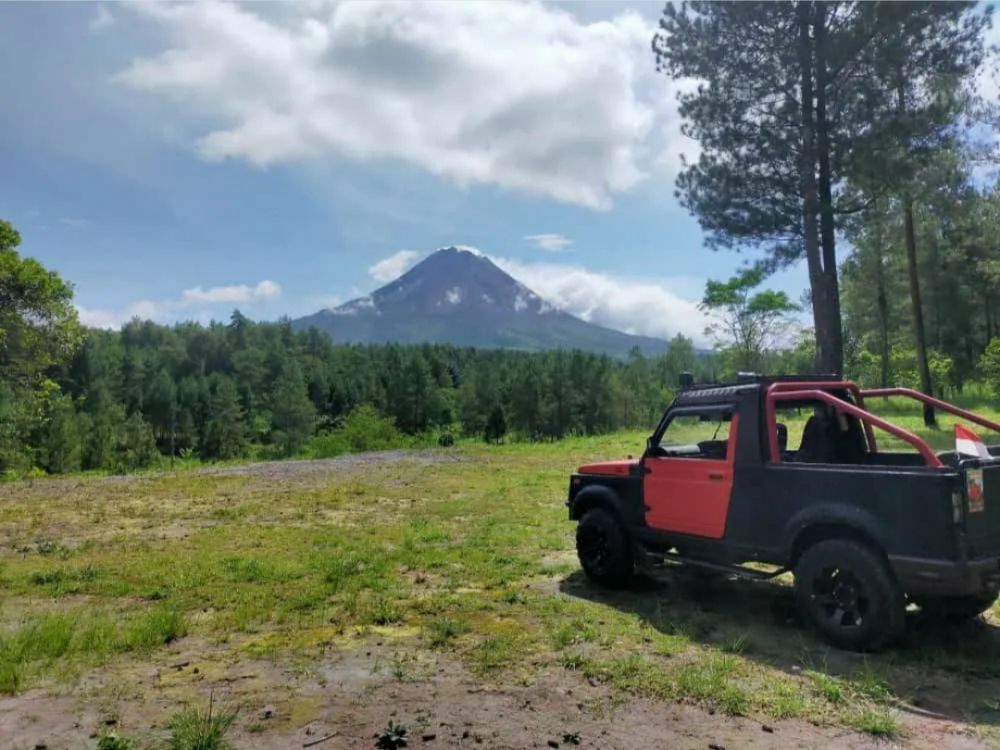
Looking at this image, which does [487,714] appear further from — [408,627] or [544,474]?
[544,474]

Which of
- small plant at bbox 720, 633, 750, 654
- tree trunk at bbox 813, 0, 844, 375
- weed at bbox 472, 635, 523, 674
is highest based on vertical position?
tree trunk at bbox 813, 0, 844, 375

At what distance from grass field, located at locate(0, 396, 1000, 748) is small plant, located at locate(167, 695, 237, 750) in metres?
0.10

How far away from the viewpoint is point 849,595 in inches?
186

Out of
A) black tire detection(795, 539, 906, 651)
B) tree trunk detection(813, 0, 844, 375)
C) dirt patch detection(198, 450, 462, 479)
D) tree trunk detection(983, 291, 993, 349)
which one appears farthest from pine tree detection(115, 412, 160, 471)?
tree trunk detection(983, 291, 993, 349)

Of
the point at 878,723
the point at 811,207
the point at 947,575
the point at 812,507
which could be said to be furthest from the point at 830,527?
the point at 811,207

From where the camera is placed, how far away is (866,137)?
12836mm

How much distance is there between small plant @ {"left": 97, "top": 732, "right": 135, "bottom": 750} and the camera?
3.32 meters

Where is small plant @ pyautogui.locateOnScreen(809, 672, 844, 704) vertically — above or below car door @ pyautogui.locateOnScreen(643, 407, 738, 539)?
below

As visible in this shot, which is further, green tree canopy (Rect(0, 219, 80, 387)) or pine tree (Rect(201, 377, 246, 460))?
pine tree (Rect(201, 377, 246, 460))

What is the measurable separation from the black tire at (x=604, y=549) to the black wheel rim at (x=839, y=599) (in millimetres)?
1992

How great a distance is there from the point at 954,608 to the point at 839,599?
1.20 m

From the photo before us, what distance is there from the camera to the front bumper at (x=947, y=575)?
414 cm

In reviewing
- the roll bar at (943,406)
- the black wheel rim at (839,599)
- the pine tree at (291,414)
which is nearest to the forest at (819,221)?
the pine tree at (291,414)

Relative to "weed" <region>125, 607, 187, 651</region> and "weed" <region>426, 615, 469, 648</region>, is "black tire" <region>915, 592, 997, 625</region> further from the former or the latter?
"weed" <region>125, 607, 187, 651</region>
